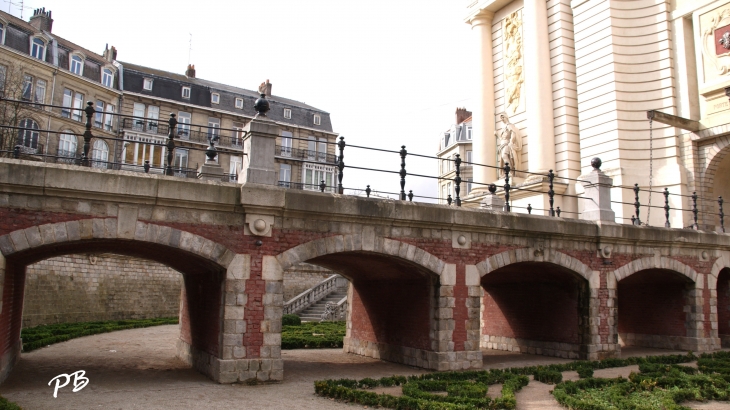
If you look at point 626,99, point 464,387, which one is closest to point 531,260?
point 464,387

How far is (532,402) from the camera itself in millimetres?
9062

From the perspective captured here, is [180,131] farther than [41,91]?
Yes

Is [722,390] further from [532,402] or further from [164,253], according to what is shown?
[164,253]

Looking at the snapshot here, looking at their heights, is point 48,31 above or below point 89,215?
above

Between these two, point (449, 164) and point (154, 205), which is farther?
point (449, 164)

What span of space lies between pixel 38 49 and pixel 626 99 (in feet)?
105

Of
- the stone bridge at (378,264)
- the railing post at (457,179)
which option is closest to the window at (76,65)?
the stone bridge at (378,264)

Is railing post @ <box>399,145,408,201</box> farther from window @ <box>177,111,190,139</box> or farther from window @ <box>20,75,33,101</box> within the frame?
window @ <box>177,111,190,139</box>

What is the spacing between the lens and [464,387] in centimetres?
952

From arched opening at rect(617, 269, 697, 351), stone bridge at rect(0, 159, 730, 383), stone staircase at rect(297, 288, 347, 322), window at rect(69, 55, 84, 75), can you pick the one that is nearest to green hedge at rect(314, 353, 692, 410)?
stone bridge at rect(0, 159, 730, 383)

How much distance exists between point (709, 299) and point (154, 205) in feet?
48.5

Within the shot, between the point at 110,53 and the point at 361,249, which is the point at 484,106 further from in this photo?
the point at 110,53

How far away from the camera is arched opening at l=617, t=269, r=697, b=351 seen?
16078mm

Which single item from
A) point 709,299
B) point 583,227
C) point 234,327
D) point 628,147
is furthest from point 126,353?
point 628,147
